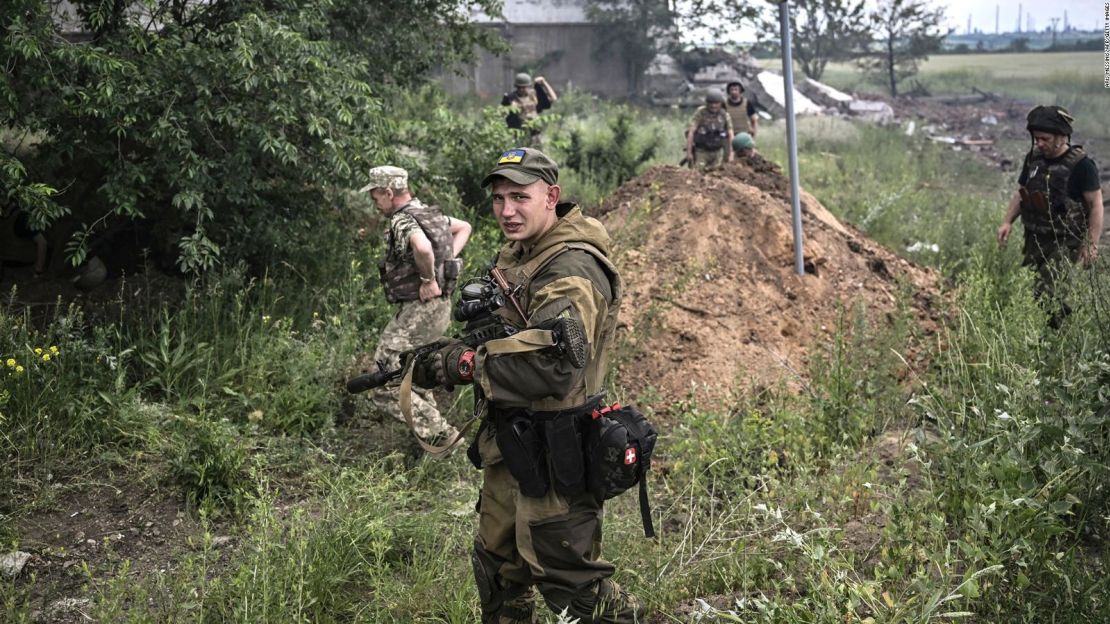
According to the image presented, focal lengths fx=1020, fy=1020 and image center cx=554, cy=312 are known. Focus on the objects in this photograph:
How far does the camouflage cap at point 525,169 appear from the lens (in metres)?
3.47

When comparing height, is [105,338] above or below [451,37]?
below

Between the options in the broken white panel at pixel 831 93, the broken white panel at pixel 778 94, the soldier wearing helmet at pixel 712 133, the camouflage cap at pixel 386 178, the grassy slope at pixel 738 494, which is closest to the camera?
the grassy slope at pixel 738 494

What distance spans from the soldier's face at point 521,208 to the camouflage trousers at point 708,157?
888 cm

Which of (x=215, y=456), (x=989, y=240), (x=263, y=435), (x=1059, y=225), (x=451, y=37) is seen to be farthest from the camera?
(x=451, y=37)

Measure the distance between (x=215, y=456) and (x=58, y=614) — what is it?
116 centimetres

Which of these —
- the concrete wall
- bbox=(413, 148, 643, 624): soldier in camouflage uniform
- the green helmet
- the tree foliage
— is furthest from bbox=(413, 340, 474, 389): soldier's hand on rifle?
the concrete wall

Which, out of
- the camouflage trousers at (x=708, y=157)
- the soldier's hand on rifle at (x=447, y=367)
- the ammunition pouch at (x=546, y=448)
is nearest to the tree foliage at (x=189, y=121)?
the soldier's hand on rifle at (x=447, y=367)

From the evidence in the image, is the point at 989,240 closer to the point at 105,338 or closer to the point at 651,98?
the point at 105,338

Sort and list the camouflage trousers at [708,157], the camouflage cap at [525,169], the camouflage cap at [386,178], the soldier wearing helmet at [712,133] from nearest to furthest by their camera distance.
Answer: the camouflage cap at [525,169] < the camouflage cap at [386,178] < the soldier wearing helmet at [712,133] < the camouflage trousers at [708,157]

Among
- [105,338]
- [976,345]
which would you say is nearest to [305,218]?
[105,338]

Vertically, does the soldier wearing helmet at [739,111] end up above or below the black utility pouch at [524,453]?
above

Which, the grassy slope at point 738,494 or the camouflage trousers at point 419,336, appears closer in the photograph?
the grassy slope at point 738,494

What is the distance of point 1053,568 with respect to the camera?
11.2 ft

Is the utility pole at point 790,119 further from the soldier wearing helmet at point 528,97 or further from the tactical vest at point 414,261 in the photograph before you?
the soldier wearing helmet at point 528,97
